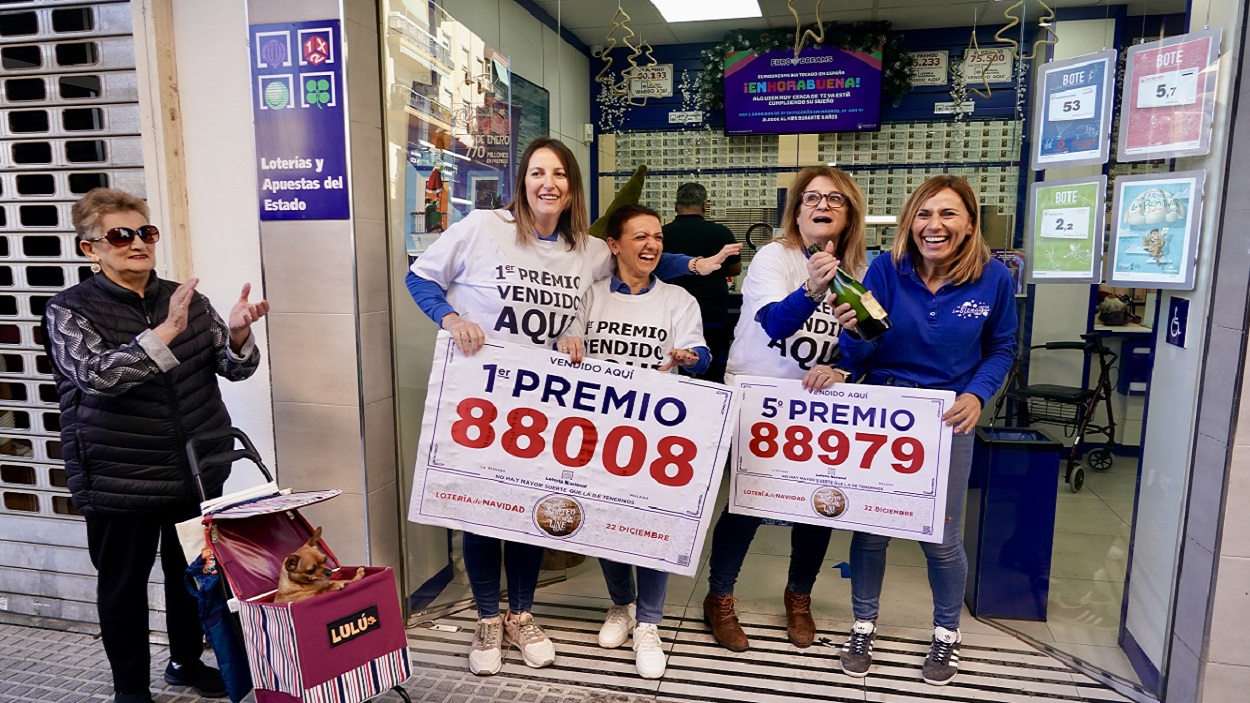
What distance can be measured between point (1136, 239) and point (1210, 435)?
667 millimetres

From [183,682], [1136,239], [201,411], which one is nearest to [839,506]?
[1136,239]

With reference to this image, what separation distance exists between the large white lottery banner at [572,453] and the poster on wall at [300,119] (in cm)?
81

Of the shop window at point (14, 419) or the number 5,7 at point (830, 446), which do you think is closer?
the number 5,7 at point (830, 446)

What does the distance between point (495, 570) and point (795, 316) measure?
56.0 inches

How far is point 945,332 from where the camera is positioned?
244cm

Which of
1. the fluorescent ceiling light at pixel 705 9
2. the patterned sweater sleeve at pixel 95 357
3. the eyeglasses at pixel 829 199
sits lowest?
the patterned sweater sleeve at pixel 95 357

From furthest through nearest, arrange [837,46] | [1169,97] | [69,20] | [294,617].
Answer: [837,46]
[69,20]
[1169,97]
[294,617]

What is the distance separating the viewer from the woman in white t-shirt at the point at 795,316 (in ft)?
8.30

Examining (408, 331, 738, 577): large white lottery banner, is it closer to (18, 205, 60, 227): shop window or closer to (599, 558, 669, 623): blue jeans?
(599, 558, 669, 623): blue jeans

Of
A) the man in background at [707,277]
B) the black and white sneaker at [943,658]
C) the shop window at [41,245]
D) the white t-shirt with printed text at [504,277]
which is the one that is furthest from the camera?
the man in background at [707,277]

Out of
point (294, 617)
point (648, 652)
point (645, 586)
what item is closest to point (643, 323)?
point (645, 586)

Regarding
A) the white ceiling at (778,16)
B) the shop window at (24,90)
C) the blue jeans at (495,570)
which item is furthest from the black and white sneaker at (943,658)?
the shop window at (24,90)

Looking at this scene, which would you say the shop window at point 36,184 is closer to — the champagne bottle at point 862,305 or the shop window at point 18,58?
the shop window at point 18,58

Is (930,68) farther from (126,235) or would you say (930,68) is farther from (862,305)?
(126,235)
